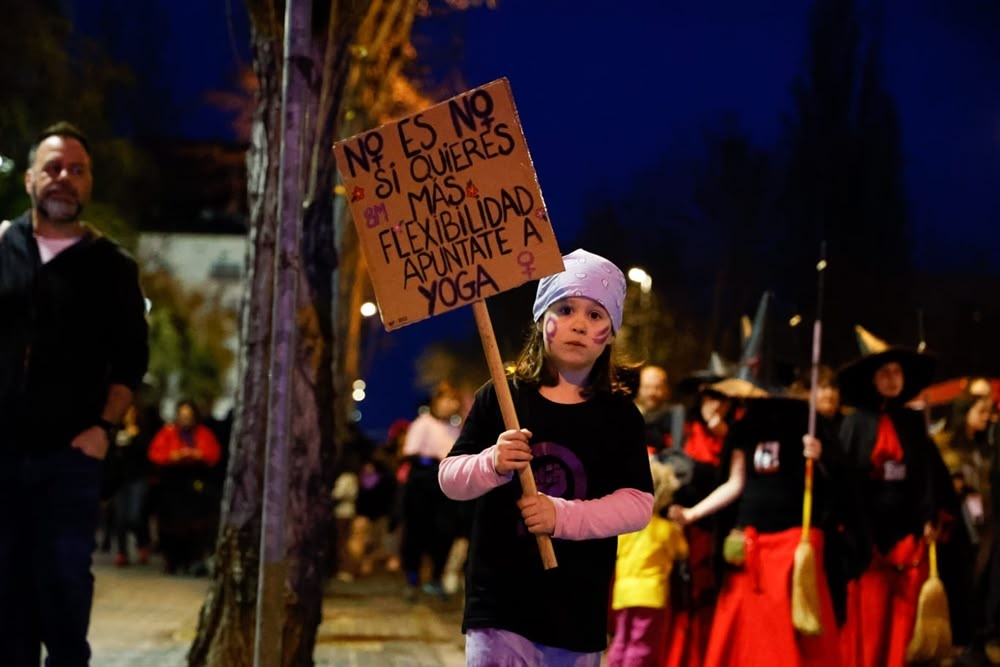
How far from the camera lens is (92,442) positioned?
20.5 ft

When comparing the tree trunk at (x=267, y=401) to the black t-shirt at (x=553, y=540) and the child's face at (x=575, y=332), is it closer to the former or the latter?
the child's face at (x=575, y=332)

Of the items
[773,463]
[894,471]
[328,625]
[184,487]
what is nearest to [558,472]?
[773,463]

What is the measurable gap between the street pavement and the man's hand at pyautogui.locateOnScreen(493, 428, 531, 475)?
5.42 metres

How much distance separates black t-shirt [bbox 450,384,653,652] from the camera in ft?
16.1

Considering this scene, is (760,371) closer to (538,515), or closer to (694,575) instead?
(694,575)

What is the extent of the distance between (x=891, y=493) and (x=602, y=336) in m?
5.14

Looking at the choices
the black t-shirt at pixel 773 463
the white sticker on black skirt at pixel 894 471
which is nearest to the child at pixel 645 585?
the black t-shirt at pixel 773 463

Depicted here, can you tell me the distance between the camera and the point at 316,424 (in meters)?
8.71

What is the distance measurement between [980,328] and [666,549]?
1389cm

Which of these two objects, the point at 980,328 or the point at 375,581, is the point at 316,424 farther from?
the point at 980,328

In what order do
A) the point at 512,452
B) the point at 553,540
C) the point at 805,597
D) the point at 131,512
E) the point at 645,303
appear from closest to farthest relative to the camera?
1. the point at 512,452
2. the point at 553,540
3. the point at 805,597
4. the point at 131,512
5. the point at 645,303

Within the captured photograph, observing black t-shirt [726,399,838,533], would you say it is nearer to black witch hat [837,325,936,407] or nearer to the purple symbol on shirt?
black witch hat [837,325,936,407]

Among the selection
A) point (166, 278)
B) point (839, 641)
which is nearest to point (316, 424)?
point (839, 641)

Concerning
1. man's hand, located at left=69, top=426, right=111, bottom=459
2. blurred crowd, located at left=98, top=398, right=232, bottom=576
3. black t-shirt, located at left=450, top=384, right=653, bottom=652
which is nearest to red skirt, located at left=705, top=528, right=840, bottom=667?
black t-shirt, located at left=450, top=384, right=653, bottom=652
